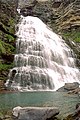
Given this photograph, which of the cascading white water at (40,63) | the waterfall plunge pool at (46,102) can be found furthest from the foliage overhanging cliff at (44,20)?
the waterfall plunge pool at (46,102)

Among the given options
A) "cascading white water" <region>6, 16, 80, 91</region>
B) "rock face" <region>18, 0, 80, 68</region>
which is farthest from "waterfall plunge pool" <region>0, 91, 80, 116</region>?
"rock face" <region>18, 0, 80, 68</region>

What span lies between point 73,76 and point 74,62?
227 inches

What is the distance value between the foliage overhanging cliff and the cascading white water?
1666mm

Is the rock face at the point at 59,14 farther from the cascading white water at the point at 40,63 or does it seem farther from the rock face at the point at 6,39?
the rock face at the point at 6,39

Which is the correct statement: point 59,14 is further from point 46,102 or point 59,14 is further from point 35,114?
point 35,114

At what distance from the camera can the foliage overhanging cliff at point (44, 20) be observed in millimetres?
53591

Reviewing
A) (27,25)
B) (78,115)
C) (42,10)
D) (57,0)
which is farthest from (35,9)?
(78,115)

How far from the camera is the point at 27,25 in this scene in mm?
71250

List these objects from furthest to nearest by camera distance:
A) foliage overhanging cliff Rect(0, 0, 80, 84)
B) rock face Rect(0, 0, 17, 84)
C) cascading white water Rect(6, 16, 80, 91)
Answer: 1. foliage overhanging cliff Rect(0, 0, 80, 84)
2. rock face Rect(0, 0, 17, 84)
3. cascading white water Rect(6, 16, 80, 91)

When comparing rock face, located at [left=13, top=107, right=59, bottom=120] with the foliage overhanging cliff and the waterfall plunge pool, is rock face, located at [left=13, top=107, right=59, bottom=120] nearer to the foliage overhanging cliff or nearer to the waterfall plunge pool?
the waterfall plunge pool

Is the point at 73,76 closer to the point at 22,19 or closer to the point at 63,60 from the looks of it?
the point at 63,60

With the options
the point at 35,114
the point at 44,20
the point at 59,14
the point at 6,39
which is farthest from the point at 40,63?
the point at 59,14

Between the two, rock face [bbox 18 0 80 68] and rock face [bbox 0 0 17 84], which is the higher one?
rock face [bbox 18 0 80 68]

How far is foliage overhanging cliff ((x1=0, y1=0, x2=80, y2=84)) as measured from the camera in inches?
2110
